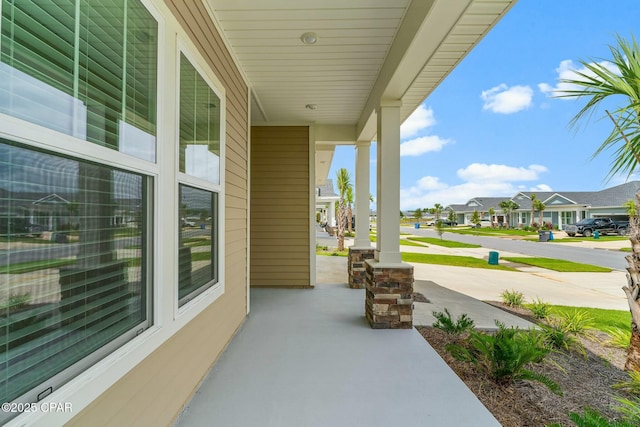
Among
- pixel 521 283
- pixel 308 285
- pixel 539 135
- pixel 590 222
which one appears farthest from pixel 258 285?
pixel 539 135

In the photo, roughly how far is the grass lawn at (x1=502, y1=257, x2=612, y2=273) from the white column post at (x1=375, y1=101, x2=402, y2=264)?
9.28 meters

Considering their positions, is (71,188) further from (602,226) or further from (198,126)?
(602,226)

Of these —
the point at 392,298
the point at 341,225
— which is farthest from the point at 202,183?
the point at 341,225

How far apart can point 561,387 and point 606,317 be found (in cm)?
336

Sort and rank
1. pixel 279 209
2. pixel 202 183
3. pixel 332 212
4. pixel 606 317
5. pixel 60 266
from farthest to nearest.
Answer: pixel 332 212, pixel 279 209, pixel 606 317, pixel 202 183, pixel 60 266

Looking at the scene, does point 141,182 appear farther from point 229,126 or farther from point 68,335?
point 229,126

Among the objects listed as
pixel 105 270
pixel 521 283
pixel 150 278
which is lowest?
pixel 521 283

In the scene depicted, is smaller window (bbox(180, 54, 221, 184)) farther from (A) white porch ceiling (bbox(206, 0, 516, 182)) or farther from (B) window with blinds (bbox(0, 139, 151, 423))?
(A) white porch ceiling (bbox(206, 0, 516, 182))

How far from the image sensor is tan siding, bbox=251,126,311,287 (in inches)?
221

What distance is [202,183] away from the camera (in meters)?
2.38

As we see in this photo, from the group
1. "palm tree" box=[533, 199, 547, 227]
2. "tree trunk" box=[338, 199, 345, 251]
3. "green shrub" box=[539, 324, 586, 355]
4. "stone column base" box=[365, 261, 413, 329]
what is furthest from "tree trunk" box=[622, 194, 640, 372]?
"palm tree" box=[533, 199, 547, 227]

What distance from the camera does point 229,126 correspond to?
3186mm

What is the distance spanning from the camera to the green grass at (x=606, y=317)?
13.8 feet

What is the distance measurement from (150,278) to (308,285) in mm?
4188
